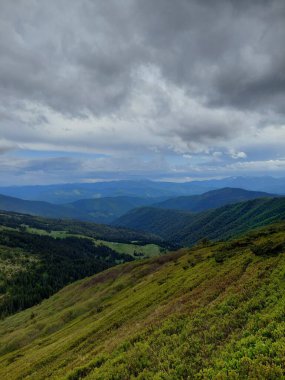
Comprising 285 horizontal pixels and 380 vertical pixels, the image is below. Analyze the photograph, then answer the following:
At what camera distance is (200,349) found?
80.7 ft

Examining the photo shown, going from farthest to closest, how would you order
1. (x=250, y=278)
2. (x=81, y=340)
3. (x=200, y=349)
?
1. (x=81, y=340)
2. (x=250, y=278)
3. (x=200, y=349)

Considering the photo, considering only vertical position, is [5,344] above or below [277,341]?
below

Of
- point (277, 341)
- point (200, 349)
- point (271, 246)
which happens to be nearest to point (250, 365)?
point (277, 341)

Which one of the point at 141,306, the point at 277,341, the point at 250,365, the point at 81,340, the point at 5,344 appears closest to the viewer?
the point at 250,365

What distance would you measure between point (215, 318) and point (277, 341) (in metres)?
10.7

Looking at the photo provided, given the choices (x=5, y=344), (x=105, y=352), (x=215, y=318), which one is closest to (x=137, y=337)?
(x=105, y=352)

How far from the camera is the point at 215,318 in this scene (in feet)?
99.8

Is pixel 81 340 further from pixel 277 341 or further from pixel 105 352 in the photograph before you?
pixel 277 341

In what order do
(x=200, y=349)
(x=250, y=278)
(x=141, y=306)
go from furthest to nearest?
(x=141, y=306)
(x=250, y=278)
(x=200, y=349)

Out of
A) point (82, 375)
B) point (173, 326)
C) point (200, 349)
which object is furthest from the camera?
point (173, 326)

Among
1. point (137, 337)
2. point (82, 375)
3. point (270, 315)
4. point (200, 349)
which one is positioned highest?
point (270, 315)

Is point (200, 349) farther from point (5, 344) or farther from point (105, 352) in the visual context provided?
point (5, 344)

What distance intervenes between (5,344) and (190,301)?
284 feet

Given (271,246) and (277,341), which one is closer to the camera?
(277,341)
